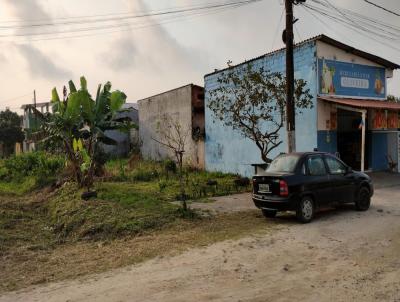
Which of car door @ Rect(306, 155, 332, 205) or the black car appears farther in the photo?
car door @ Rect(306, 155, 332, 205)

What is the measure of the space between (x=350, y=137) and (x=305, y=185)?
33.8ft

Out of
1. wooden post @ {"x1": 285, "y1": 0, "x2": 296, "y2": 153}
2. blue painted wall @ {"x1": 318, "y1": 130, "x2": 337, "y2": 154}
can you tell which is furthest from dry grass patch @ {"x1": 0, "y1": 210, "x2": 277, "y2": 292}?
blue painted wall @ {"x1": 318, "y1": 130, "x2": 337, "y2": 154}

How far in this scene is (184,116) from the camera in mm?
25781

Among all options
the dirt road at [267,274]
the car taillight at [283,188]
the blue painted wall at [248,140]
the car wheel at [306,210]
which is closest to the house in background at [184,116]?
the blue painted wall at [248,140]

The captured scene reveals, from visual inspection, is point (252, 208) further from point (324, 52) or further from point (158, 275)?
point (324, 52)

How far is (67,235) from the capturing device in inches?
417

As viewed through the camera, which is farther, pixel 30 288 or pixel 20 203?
pixel 20 203

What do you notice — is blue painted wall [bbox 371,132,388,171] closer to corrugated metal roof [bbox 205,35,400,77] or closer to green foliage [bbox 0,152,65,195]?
corrugated metal roof [bbox 205,35,400,77]

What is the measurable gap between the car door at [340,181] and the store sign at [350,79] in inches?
251

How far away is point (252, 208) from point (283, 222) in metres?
2.11

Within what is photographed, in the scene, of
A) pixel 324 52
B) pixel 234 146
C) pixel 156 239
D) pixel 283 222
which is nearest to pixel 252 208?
pixel 283 222

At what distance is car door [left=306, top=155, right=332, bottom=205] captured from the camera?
10211mm

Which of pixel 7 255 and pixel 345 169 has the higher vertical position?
pixel 345 169

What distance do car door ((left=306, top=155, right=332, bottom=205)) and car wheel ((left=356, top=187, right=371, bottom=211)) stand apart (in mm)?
1236
